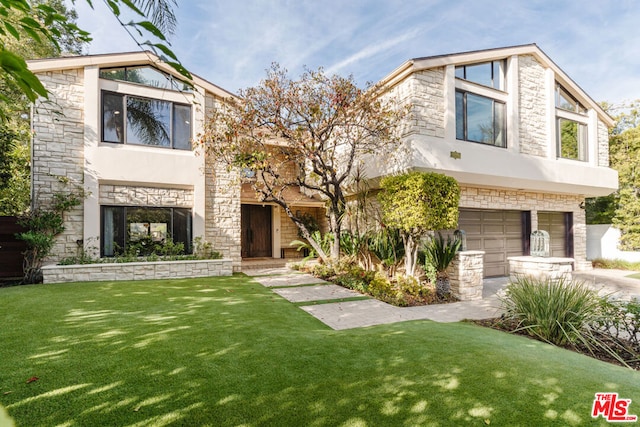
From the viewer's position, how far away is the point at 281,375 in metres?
3.32

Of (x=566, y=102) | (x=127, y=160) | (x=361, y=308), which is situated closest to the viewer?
(x=361, y=308)

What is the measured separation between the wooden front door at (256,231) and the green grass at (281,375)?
32.5 feet

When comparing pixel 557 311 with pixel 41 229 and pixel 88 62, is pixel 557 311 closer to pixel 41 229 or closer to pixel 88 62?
pixel 41 229

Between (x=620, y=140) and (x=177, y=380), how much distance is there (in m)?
21.0

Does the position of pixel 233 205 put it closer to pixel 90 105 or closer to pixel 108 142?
pixel 108 142

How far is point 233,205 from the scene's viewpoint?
1184 centimetres

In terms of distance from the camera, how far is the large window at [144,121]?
1030cm

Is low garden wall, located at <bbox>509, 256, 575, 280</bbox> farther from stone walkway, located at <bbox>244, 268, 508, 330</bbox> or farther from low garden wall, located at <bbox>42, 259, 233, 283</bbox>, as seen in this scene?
low garden wall, located at <bbox>42, 259, 233, 283</bbox>

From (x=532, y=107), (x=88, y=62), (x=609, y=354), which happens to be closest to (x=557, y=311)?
(x=609, y=354)

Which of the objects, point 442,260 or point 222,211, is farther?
point 222,211

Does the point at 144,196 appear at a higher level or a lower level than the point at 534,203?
higher

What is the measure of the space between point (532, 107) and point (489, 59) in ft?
8.21

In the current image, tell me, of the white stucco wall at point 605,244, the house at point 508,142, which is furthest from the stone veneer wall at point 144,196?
the white stucco wall at point 605,244

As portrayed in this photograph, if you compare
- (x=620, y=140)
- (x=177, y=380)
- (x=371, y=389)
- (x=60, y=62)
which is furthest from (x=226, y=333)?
(x=620, y=140)
